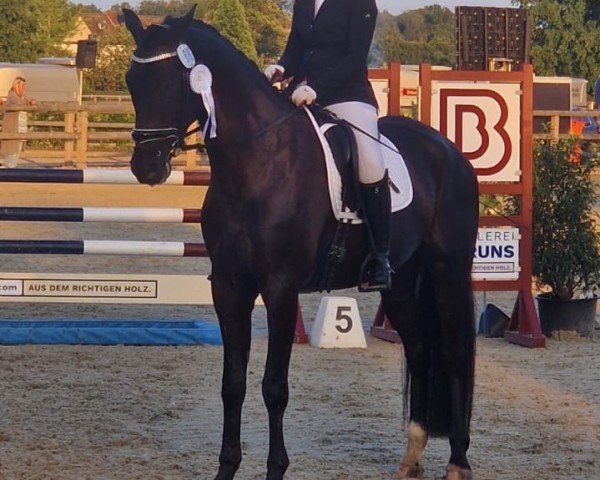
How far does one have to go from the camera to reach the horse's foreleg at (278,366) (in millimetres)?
4672

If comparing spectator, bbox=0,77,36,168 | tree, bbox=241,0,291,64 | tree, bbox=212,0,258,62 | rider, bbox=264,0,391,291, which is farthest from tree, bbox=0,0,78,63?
rider, bbox=264,0,391,291

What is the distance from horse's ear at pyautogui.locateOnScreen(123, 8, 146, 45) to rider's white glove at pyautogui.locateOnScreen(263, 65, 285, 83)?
74 cm

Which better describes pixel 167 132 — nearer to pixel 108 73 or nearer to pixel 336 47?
pixel 336 47

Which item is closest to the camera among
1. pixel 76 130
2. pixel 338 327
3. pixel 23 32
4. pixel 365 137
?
pixel 365 137

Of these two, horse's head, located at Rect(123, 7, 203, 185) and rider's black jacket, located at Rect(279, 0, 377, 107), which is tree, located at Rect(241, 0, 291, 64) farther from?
horse's head, located at Rect(123, 7, 203, 185)

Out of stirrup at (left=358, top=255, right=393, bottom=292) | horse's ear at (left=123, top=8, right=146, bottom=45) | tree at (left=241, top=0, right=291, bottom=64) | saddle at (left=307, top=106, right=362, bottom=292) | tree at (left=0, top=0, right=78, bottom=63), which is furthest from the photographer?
tree at (left=241, top=0, right=291, bottom=64)

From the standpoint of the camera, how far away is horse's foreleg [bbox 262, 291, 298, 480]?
4672mm

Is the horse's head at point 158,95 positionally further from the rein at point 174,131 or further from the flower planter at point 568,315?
the flower planter at point 568,315

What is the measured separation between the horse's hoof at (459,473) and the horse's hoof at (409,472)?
6.3 inches

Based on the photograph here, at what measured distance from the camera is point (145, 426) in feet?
19.8

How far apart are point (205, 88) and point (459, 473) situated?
6.69ft

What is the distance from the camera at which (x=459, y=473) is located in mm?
5098

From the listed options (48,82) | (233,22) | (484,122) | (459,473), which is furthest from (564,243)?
(233,22)

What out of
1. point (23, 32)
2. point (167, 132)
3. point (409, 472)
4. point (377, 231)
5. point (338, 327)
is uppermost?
point (23, 32)
